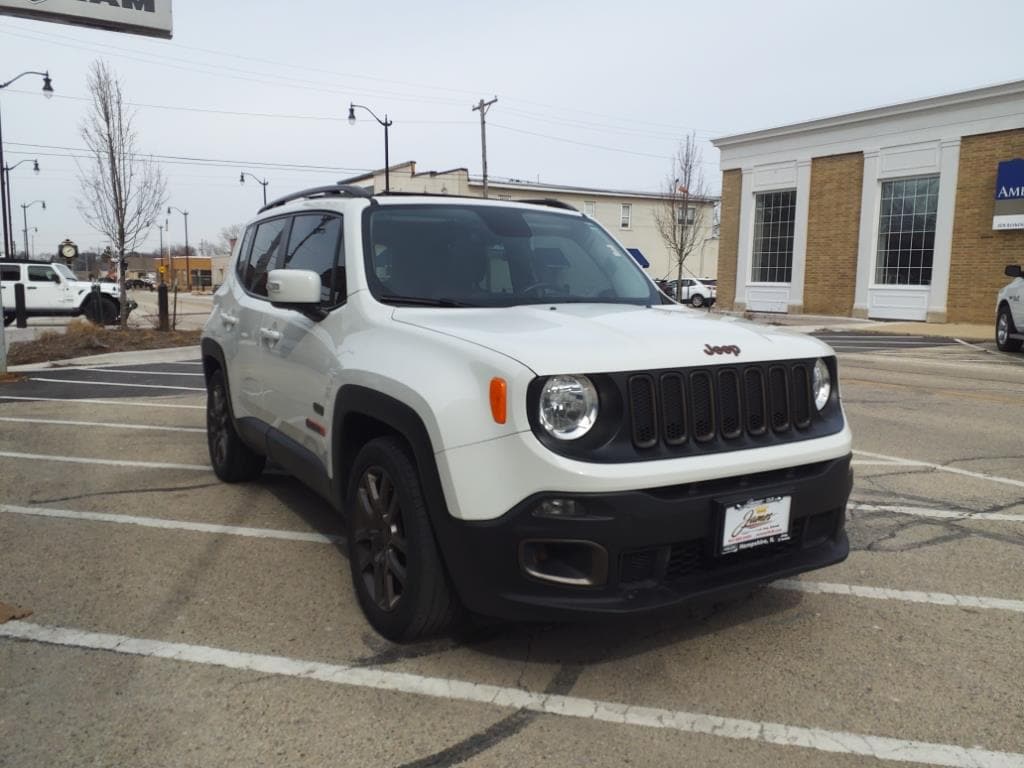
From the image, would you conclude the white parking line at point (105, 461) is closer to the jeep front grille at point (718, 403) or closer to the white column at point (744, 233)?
the jeep front grille at point (718, 403)

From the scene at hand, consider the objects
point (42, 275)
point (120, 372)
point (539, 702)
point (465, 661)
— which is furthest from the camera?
point (42, 275)

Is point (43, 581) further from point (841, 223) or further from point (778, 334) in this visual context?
point (841, 223)

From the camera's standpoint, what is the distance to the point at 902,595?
390cm

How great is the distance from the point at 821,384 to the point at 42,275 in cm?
2540

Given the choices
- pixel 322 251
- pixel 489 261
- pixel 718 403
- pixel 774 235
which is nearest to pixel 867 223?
pixel 774 235

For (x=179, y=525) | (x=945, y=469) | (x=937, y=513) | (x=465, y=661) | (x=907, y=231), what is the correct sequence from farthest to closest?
(x=907, y=231) → (x=945, y=469) → (x=937, y=513) → (x=179, y=525) → (x=465, y=661)

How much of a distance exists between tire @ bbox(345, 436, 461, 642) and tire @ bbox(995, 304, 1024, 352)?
1523 centimetres

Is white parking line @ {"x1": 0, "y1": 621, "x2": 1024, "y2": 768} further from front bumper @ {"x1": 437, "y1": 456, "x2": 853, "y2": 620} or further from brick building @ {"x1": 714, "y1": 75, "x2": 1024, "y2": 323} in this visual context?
brick building @ {"x1": 714, "y1": 75, "x2": 1024, "y2": 323}

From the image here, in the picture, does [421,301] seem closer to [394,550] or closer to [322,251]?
[322,251]

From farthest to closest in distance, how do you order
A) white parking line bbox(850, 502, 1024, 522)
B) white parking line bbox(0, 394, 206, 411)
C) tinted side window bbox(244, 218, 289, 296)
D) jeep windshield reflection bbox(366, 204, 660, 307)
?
white parking line bbox(0, 394, 206, 411)
white parking line bbox(850, 502, 1024, 522)
tinted side window bbox(244, 218, 289, 296)
jeep windshield reflection bbox(366, 204, 660, 307)

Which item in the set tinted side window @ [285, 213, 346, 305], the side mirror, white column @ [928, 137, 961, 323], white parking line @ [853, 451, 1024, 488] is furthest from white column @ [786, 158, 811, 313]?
the side mirror

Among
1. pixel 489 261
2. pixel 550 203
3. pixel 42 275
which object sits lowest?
pixel 42 275

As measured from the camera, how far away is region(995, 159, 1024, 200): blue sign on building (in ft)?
73.7

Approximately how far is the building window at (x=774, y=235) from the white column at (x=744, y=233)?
0.19 m
